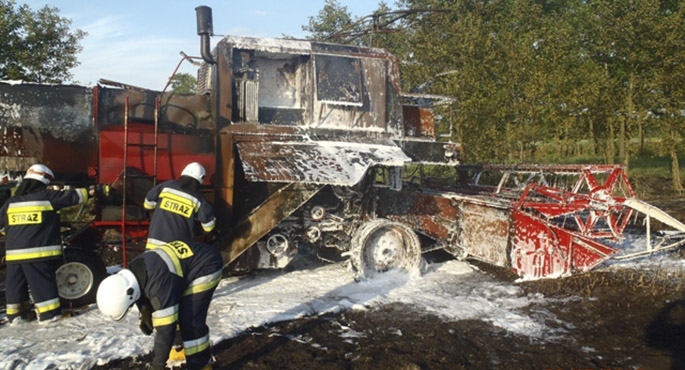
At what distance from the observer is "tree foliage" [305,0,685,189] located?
1388 centimetres

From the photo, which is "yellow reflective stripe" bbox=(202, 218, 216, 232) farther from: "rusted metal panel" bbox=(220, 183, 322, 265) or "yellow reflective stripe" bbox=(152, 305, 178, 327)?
"yellow reflective stripe" bbox=(152, 305, 178, 327)

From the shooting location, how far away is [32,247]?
5.41 m

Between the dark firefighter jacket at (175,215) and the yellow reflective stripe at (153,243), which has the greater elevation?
the dark firefighter jacket at (175,215)

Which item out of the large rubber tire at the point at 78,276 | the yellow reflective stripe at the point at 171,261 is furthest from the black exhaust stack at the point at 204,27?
the yellow reflective stripe at the point at 171,261

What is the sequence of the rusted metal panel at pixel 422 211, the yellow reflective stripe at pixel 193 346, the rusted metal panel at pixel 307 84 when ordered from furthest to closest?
the rusted metal panel at pixel 422 211
the rusted metal panel at pixel 307 84
the yellow reflective stripe at pixel 193 346

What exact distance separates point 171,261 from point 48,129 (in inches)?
144

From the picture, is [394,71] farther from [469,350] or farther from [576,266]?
[469,350]

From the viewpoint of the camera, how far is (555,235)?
6578 millimetres

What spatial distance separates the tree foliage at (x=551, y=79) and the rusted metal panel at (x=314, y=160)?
6.88m

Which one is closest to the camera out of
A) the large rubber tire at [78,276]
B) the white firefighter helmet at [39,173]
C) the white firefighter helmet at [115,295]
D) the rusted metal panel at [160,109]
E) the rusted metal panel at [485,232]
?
the white firefighter helmet at [115,295]

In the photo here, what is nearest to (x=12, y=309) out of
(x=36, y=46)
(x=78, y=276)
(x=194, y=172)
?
(x=78, y=276)

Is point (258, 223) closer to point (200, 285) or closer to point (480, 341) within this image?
point (200, 285)

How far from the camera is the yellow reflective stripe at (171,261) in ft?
11.8

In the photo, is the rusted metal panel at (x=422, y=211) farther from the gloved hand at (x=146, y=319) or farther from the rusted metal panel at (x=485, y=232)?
the gloved hand at (x=146, y=319)
